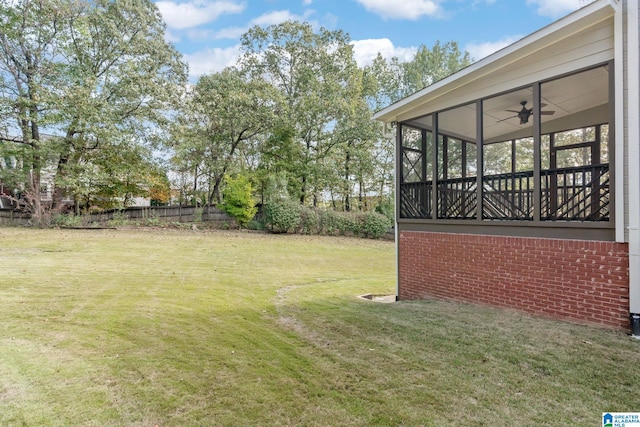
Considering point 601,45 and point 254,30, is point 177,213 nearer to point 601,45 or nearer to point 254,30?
point 254,30

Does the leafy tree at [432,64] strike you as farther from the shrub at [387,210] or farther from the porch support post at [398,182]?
the porch support post at [398,182]

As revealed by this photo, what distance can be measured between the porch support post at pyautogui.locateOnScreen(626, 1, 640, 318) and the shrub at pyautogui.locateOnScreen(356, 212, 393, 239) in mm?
15539

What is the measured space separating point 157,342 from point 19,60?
19.4m

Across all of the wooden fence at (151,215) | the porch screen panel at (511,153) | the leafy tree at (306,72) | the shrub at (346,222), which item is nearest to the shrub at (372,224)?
the shrub at (346,222)

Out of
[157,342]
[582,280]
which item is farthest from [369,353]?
[582,280]

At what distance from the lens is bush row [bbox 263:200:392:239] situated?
17953mm

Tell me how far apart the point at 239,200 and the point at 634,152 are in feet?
52.9

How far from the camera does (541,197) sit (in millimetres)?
5328

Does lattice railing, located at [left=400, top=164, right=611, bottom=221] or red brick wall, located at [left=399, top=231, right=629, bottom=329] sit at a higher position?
lattice railing, located at [left=400, top=164, right=611, bottom=221]

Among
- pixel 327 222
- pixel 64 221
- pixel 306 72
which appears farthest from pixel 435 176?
pixel 64 221

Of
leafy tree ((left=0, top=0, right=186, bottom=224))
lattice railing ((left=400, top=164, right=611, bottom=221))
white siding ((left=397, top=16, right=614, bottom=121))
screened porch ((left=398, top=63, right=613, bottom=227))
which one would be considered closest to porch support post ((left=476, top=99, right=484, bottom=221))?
screened porch ((left=398, top=63, right=613, bottom=227))

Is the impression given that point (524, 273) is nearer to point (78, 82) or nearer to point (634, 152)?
point (634, 152)

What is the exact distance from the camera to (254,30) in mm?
22031
